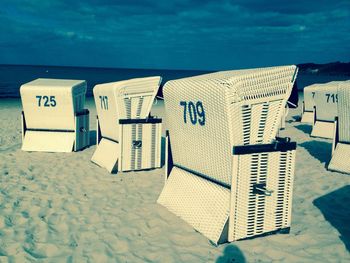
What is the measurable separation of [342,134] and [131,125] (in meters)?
4.58

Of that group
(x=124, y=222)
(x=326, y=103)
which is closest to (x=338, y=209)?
(x=124, y=222)

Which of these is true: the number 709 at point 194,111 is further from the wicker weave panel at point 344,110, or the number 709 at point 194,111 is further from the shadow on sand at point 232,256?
the wicker weave panel at point 344,110

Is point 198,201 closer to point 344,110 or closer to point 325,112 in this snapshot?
point 344,110

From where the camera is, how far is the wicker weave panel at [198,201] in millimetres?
4227

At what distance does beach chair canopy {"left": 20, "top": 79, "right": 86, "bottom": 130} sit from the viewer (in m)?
8.80

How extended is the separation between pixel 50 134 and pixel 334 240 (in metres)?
7.35

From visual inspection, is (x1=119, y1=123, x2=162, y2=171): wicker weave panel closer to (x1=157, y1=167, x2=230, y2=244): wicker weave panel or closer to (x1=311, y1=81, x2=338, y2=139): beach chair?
(x1=157, y1=167, x2=230, y2=244): wicker weave panel

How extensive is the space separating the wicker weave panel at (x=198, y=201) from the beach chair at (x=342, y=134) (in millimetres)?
4093

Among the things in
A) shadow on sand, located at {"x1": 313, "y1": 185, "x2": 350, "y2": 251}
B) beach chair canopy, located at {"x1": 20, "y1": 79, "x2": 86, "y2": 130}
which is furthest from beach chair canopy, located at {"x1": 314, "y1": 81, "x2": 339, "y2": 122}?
beach chair canopy, located at {"x1": 20, "y1": 79, "x2": 86, "y2": 130}

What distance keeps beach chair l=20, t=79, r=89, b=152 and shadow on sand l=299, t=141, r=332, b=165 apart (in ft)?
21.0

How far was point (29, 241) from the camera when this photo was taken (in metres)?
4.20

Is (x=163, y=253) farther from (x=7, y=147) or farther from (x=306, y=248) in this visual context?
(x=7, y=147)

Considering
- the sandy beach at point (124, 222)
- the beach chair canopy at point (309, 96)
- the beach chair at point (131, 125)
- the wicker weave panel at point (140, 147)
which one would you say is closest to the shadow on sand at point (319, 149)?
the sandy beach at point (124, 222)

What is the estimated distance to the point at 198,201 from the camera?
15.5ft
